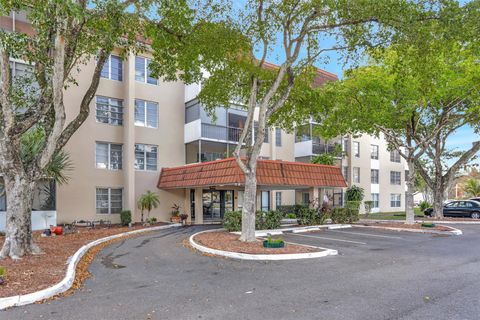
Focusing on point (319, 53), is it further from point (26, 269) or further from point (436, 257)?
point (26, 269)

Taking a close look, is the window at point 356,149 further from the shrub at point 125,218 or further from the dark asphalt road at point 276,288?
the dark asphalt road at point 276,288

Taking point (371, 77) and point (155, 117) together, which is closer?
point (371, 77)

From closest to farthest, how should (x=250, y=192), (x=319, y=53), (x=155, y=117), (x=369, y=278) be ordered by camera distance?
(x=369, y=278) < (x=250, y=192) < (x=319, y=53) < (x=155, y=117)

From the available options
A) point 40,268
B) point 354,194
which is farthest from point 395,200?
point 40,268

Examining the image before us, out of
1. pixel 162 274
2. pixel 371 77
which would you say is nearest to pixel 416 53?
pixel 371 77

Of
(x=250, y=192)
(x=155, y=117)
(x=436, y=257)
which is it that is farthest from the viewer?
(x=155, y=117)

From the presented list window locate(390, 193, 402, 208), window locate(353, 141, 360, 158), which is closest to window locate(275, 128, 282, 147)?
window locate(353, 141, 360, 158)

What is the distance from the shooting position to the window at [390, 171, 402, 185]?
38278mm

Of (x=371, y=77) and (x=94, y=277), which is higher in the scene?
(x=371, y=77)

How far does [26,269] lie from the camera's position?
8281mm

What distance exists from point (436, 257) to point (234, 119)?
1562cm

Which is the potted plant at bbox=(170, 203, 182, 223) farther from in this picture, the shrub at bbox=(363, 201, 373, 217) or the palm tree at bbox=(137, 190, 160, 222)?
the shrub at bbox=(363, 201, 373, 217)

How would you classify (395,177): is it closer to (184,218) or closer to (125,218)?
(184,218)

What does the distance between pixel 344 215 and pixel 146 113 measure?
13.5 metres
